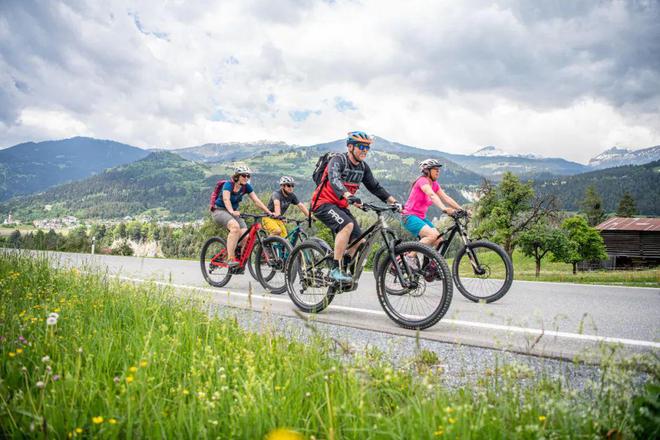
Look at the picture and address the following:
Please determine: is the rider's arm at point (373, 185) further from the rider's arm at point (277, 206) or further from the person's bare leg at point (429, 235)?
the rider's arm at point (277, 206)

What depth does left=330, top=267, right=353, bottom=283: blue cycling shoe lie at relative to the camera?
534cm

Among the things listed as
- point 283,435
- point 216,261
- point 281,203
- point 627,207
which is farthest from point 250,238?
point 627,207

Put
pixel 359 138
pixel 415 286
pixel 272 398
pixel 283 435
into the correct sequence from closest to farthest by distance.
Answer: pixel 283 435 < pixel 272 398 < pixel 415 286 < pixel 359 138

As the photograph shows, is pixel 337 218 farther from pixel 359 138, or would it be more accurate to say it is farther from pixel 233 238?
pixel 233 238

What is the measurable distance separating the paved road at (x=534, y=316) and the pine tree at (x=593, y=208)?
4019 inches

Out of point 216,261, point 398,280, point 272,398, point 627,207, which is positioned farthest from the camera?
point 627,207

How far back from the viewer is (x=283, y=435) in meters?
1.77

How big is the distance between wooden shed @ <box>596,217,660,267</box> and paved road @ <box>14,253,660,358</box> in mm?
65361

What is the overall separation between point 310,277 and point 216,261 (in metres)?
Result: 3.58

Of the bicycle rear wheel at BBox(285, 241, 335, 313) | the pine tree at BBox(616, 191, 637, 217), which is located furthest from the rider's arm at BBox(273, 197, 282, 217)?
the pine tree at BBox(616, 191, 637, 217)

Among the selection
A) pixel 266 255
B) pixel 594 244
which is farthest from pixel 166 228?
pixel 266 255

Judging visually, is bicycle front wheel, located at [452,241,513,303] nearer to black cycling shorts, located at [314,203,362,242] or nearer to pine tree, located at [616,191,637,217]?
black cycling shorts, located at [314,203,362,242]

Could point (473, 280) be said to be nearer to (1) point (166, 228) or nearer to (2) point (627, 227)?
(2) point (627, 227)

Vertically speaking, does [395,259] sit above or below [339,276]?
above
